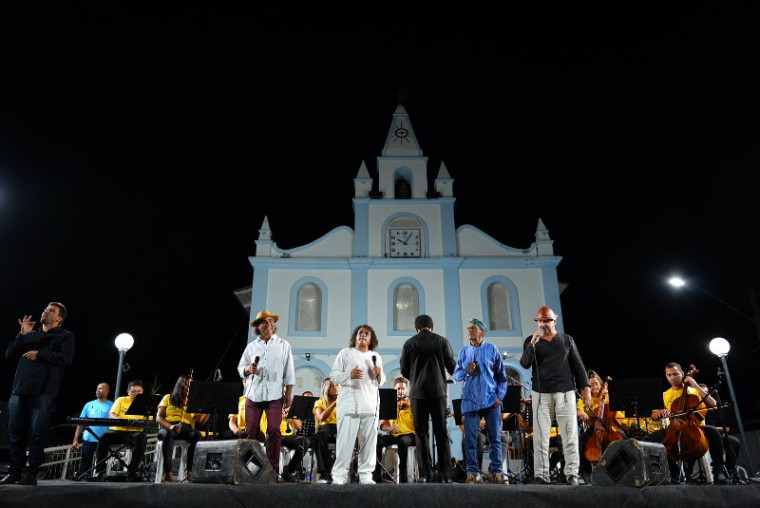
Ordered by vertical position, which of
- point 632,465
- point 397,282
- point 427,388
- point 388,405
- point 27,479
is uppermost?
point 397,282

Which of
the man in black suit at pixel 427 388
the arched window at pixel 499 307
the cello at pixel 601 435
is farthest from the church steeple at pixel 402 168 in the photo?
the man in black suit at pixel 427 388

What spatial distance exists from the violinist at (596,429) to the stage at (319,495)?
2.42m

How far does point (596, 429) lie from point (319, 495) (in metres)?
4.67

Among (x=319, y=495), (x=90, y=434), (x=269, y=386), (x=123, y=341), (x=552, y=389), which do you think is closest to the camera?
(x=319, y=495)

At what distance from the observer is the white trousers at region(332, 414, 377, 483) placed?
646 cm

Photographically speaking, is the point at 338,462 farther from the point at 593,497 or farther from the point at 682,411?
the point at 682,411

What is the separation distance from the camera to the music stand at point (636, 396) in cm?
813

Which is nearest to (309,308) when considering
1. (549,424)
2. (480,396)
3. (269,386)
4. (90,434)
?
(90,434)

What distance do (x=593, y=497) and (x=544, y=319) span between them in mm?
2387

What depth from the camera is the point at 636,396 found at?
26.8 ft

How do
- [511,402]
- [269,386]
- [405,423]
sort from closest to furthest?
[269,386] < [511,402] < [405,423]

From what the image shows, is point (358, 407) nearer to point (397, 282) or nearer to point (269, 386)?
point (269, 386)

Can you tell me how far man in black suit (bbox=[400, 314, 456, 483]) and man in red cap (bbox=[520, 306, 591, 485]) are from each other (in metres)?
1.04

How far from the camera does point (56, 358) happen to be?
6.57 meters
